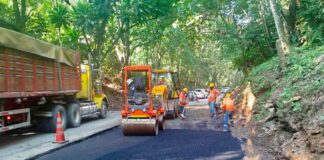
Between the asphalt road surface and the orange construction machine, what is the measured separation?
10.6 inches

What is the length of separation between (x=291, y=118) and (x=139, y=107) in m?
4.65

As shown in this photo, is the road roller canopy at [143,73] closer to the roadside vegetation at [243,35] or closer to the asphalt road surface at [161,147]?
the asphalt road surface at [161,147]

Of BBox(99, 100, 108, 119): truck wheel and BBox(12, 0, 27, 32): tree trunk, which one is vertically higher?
BBox(12, 0, 27, 32): tree trunk

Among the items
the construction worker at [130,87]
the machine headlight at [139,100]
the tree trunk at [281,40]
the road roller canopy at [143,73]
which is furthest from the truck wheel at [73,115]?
the tree trunk at [281,40]

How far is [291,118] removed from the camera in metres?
8.33

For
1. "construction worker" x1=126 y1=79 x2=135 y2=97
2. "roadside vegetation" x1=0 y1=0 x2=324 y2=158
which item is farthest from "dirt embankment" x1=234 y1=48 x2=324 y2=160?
"construction worker" x1=126 y1=79 x2=135 y2=97

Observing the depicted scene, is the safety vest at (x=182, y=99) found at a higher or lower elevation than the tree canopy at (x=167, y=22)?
lower

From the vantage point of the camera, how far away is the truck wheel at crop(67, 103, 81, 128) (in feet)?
45.8

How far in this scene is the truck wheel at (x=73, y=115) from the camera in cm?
1397

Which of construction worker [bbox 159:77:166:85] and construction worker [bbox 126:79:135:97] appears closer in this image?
construction worker [bbox 126:79:135:97]

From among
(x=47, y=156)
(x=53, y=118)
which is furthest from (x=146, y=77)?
(x=47, y=156)

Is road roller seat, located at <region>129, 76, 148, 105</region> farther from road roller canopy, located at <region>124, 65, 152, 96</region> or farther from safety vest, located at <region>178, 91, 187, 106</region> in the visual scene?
safety vest, located at <region>178, 91, 187, 106</region>

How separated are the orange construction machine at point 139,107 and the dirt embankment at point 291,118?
2.61 metres

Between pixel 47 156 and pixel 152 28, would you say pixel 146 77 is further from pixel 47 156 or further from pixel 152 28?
pixel 152 28
